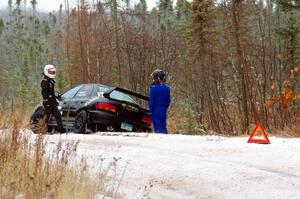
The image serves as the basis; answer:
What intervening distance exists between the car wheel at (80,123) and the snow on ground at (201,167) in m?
3.22

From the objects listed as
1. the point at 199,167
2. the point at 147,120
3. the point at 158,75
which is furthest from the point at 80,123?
the point at 199,167

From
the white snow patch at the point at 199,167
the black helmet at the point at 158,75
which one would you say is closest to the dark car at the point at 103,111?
the black helmet at the point at 158,75

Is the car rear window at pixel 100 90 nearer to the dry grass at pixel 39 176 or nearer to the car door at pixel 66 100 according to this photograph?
the car door at pixel 66 100

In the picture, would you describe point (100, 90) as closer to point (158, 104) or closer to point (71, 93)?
point (71, 93)

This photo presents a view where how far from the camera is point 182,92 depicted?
78.2 feet

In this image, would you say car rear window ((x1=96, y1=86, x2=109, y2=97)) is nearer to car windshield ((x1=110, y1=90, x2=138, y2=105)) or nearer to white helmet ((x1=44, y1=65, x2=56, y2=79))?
car windshield ((x1=110, y1=90, x2=138, y2=105))

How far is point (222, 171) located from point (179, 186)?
0.88 meters

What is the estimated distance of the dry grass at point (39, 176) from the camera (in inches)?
A: 197


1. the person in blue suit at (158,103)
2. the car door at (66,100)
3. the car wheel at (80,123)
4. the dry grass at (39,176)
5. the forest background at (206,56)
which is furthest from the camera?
the forest background at (206,56)

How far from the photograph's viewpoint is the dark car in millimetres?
12586

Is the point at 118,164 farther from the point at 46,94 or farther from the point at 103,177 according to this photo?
the point at 46,94

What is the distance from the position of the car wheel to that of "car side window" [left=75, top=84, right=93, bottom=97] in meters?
0.57

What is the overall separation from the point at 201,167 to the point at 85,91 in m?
6.84

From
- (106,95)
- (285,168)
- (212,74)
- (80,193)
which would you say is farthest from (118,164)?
(212,74)
